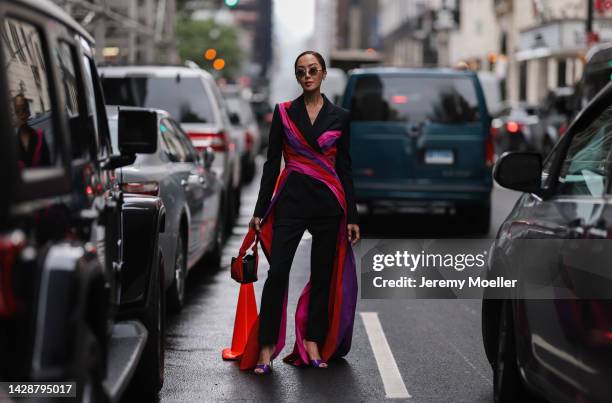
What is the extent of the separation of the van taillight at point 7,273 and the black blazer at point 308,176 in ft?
12.9

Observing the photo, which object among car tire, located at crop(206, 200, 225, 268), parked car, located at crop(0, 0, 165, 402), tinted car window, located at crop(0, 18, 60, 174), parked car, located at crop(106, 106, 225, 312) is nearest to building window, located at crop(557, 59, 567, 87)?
car tire, located at crop(206, 200, 225, 268)

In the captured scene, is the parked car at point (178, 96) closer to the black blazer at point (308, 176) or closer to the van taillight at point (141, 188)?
the van taillight at point (141, 188)

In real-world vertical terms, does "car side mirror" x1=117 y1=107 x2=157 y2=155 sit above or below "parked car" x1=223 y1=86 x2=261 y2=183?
above

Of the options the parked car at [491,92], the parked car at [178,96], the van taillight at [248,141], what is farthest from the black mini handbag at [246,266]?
the parked car at [491,92]

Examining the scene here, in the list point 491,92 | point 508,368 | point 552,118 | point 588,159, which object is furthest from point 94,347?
point 491,92

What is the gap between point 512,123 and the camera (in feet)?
112

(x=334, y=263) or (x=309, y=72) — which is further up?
(x=309, y=72)

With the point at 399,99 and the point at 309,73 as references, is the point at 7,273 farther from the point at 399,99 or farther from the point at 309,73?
the point at 399,99

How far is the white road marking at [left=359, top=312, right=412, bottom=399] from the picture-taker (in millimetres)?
7062

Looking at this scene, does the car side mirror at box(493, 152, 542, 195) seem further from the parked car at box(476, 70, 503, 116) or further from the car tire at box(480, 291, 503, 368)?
the parked car at box(476, 70, 503, 116)

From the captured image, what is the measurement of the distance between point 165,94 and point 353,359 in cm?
677

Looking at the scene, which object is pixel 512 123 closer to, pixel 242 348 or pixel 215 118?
pixel 215 118

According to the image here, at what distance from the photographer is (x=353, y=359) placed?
7.96 m

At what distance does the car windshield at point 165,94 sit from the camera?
553 inches
